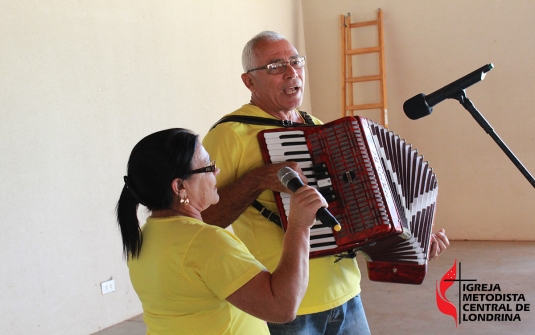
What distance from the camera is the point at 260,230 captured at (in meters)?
1.83

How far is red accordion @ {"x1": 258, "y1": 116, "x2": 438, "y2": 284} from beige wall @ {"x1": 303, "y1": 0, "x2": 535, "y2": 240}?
13.8ft

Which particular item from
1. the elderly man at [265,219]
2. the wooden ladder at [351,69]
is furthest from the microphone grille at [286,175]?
the wooden ladder at [351,69]

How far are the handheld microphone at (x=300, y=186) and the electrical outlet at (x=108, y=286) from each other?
281cm

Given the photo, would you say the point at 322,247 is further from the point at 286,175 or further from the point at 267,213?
the point at 286,175

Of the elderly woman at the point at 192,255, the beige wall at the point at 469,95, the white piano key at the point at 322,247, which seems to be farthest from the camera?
the beige wall at the point at 469,95

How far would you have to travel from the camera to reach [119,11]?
4.12 meters

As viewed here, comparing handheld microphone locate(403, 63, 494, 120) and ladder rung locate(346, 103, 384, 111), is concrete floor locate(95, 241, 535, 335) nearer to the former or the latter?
ladder rung locate(346, 103, 384, 111)

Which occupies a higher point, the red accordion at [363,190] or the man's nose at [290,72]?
the man's nose at [290,72]

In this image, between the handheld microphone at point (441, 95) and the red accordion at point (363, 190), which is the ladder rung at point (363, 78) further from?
the handheld microphone at point (441, 95)

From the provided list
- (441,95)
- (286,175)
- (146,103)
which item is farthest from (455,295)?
(286,175)

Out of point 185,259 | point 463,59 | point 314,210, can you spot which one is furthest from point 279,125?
point 463,59

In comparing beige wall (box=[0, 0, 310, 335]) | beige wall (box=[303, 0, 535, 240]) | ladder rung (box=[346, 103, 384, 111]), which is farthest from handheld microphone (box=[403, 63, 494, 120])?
ladder rung (box=[346, 103, 384, 111])

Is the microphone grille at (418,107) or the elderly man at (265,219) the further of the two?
the elderly man at (265,219)

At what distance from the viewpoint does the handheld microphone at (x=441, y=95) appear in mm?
1604
